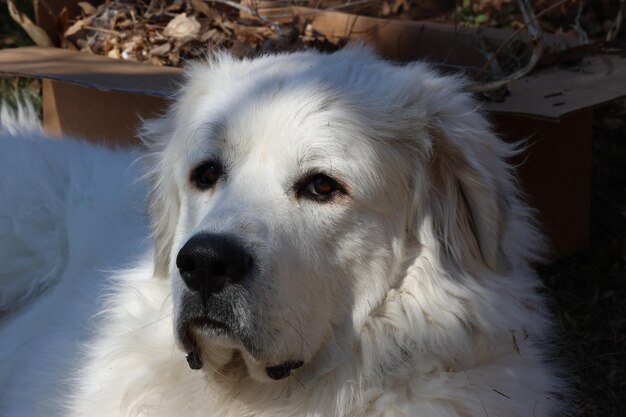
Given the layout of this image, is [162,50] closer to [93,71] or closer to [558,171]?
[93,71]

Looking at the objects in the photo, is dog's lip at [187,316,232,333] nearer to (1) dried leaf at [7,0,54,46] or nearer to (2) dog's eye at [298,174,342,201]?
(2) dog's eye at [298,174,342,201]

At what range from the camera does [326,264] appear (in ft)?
8.20

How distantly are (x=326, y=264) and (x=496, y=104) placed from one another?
164 centimetres

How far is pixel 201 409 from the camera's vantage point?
107 inches

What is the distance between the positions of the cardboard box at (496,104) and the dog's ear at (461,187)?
0.88m

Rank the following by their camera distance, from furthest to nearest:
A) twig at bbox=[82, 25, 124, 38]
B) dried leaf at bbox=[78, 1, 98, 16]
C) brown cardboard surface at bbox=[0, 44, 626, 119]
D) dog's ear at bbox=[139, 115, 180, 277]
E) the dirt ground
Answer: dried leaf at bbox=[78, 1, 98, 16]
twig at bbox=[82, 25, 124, 38]
the dirt ground
brown cardboard surface at bbox=[0, 44, 626, 119]
dog's ear at bbox=[139, 115, 180, 277]

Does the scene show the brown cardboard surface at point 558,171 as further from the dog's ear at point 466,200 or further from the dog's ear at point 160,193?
the dog's ear at point 160,193

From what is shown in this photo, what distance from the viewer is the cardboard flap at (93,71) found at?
397cm

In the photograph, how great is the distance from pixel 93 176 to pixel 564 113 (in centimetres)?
200

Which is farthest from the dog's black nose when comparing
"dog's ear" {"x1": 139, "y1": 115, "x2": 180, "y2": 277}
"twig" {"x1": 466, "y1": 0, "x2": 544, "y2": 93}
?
"twig" {"x1": 466, "y1": 0, "x2": 544, "y2": 93}

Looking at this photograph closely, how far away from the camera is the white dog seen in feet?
7.83

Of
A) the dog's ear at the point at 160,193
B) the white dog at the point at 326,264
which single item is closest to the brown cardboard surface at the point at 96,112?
the dog's ear at the point at 160,193

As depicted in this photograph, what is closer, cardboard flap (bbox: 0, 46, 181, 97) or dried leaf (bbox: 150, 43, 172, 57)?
cardboard flap (bbox: 0, 46, 181, 97)

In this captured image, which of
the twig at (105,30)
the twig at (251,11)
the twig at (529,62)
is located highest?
the twig at (529,62)
